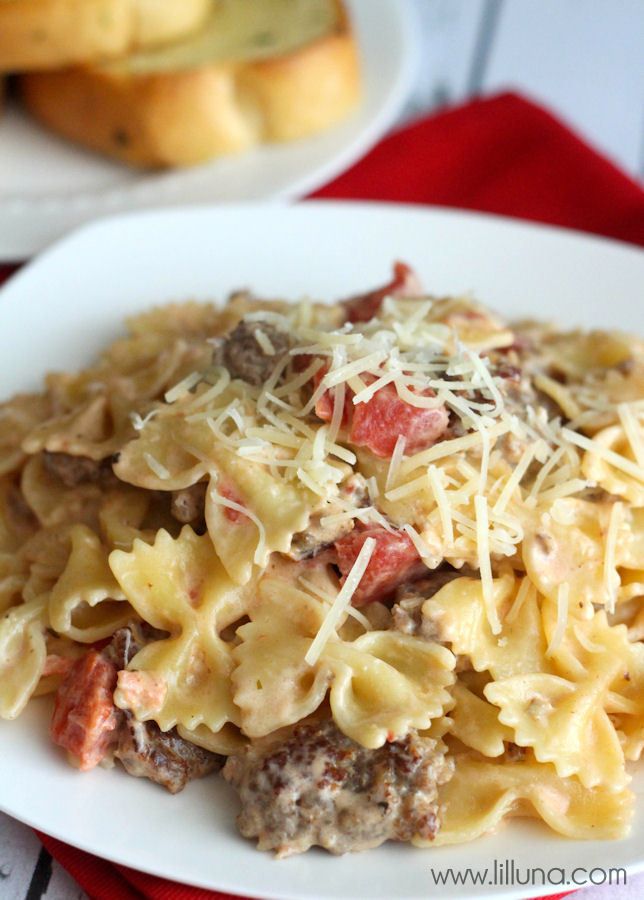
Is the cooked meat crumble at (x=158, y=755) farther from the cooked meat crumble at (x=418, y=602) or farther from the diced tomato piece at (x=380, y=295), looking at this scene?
the diced tomato piece at (x=380, y=295)

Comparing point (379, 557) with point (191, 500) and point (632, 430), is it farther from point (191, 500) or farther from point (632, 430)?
point (632, 430)

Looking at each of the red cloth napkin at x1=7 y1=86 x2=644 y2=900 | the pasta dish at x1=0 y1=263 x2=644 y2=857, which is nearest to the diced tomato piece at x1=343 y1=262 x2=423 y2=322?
the pasta dish at x1=0 y1=263 x2=644 y2=857

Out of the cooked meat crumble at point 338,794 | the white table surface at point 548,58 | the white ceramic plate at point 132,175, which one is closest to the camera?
the cooked meat crumble at point 338,794

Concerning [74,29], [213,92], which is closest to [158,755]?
[213,92]

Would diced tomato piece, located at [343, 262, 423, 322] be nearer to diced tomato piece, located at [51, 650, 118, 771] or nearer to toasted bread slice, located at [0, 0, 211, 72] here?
diced tomato piece, located at [51, 650, 118, 771]

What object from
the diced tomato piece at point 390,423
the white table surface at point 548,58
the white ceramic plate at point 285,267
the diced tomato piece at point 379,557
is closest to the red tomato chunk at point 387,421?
the diced tomato piece at point 390,423

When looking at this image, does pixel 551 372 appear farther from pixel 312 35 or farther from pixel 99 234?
pixel 312 35

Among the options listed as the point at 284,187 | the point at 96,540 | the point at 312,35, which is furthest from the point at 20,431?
the point at 312,35
